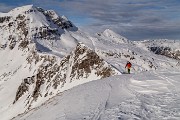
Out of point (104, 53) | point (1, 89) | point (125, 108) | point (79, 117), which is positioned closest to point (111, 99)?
point (125, 108)

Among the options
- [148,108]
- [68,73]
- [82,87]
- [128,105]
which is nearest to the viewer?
[148,108]

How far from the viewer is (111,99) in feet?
74.3

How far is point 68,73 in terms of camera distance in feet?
384

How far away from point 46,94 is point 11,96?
4521cm

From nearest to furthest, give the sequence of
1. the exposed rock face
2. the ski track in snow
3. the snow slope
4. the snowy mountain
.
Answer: the ski track in snow
the snow slope
the snowy mountain
the exposed rock face

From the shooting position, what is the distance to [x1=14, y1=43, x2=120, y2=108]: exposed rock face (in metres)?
105

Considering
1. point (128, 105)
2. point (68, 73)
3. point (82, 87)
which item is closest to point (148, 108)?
point (128, 105)

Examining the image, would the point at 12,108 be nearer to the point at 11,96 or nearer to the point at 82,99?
the point at 11,96

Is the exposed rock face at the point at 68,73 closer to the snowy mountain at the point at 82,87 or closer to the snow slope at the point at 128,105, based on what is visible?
the snowy mountain at the point at 82,87

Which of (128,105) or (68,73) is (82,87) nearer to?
(128,105)

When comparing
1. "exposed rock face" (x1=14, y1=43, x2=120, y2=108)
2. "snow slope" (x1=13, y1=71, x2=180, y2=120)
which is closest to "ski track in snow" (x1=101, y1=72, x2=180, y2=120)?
"snow slope" (x1=13, y1=71, x2=180, y2=120)

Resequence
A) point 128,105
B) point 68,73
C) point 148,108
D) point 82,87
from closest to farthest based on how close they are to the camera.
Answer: point 148,108
point 128,105
point 82,87
point 68,73

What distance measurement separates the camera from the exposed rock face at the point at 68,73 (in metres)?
105

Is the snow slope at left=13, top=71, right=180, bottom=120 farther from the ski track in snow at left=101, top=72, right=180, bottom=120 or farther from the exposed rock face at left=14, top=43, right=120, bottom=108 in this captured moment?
the exposed rock face at left=14, top=43, right=120, bottom=108
